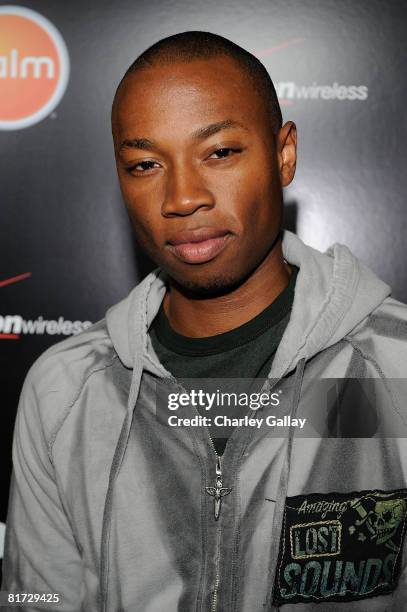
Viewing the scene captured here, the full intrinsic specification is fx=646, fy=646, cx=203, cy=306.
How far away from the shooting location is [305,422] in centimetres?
94

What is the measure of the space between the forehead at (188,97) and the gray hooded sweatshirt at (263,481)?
0.85 ft

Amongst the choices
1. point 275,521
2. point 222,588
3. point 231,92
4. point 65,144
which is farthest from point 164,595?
point 65,144

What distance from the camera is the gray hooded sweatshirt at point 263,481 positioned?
0.92 meters

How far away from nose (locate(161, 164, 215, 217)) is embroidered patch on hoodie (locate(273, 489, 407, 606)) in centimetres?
43

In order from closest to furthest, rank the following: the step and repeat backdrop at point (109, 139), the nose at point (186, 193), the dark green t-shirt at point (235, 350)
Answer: the nose at point (186, 193) < the dark green t-shirt at point (235, 350) < the step and repeat backdrop at point (109, 139)

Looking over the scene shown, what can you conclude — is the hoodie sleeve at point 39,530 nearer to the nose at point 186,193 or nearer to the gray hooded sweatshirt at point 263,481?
the gray hooded sweatshirt at point 263,481

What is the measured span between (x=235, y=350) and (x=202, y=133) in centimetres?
33

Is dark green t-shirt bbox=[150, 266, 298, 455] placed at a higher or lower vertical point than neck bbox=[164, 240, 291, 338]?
lower

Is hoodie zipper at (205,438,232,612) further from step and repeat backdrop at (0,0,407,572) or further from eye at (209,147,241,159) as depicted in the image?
step and repeat backdrop at (0,0,407,572)

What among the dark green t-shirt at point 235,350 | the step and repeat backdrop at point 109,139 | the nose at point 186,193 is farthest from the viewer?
the step and repeat backdrop at point 109,139

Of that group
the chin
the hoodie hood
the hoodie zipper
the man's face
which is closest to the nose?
the man's face

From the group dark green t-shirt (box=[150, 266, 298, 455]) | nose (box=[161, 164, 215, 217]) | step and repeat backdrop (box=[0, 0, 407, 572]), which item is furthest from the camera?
step and repeat backdrop (box=[0, 0, 407, 572])

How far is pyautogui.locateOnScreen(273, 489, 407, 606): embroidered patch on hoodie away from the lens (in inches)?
36.1

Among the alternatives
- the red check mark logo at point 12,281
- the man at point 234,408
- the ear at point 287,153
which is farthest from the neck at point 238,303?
the red check mark logo at point 12,281
